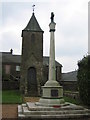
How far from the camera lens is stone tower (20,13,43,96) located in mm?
45750

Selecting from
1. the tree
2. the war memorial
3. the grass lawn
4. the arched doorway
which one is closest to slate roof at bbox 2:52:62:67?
the arched doorway

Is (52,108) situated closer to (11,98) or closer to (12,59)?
(11,98)

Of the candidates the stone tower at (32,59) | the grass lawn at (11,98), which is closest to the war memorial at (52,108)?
the grass lawn at (11,98)

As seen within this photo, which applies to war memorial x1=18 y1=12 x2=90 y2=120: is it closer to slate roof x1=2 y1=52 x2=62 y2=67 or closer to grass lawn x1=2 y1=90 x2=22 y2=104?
grass lawn x1=2 y1=90 x2=22 y2=104

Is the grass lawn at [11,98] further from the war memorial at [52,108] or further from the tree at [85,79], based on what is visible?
the war memorial at [52,108]

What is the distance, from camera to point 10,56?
63.7 metres

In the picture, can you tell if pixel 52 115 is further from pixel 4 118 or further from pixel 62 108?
pixel 4 118

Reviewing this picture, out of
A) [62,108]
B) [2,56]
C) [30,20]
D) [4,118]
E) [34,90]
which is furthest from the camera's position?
[2,56]

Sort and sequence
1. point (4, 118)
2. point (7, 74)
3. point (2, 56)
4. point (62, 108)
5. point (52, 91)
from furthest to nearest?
point (2, 56), point (7, 74), point (52, 91), point (62, 108), point (4, 118)

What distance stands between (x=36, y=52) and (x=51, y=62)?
2803 cm

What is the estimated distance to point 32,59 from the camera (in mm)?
46125

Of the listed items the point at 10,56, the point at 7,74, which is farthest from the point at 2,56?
the point at 7,74

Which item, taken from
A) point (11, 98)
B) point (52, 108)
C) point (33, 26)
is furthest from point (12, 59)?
point (52, 108)

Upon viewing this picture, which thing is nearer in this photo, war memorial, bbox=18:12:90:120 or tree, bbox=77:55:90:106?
war memorial, bbox=18:12:90:120
